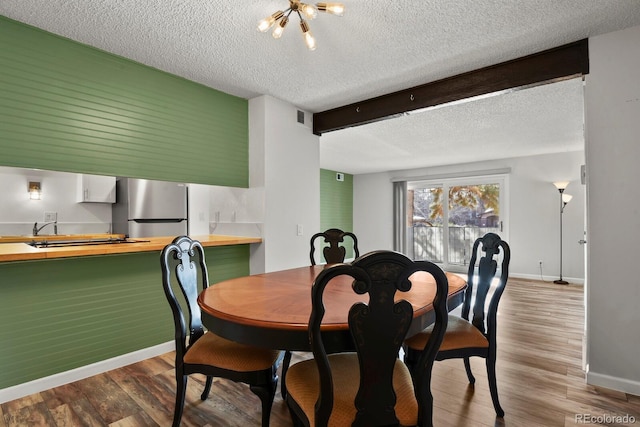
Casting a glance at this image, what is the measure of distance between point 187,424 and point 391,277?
1587mm

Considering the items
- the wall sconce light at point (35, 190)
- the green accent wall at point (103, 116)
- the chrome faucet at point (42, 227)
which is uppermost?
the green accent wall at point (103, 116)

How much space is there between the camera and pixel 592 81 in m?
2.29

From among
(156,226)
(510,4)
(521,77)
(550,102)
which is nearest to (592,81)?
(521,77)

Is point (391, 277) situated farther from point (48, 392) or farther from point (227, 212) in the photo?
point (227, 212)

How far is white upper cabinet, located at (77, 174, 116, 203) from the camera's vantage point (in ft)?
8.07

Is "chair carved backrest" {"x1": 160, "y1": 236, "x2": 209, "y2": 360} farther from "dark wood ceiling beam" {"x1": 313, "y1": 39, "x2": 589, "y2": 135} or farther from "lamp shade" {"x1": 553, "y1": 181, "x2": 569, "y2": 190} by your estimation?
"lamp shade" {"x1": 553, "y1": 181, "x2": 569, "y2": 190}

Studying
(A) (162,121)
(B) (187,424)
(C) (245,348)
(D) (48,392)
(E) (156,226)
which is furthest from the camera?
(E) (156,226)

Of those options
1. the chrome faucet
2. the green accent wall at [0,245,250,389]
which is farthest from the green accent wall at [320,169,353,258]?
the chrome faucet

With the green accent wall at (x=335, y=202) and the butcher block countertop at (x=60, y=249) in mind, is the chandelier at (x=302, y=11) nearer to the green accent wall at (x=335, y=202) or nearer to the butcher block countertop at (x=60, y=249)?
the butcher block countertop at (x=60, y=249)

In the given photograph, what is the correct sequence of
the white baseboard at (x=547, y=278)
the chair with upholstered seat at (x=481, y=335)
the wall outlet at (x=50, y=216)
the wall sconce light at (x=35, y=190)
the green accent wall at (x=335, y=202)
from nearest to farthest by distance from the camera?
1. the chair with upholstered seat at (x=481, y=335)
2. the wall sconce light at (x=35, y=190)
3. the wall outlet at (x=50, y=216)
4. the white baseboard at (x=547, y=278)
5. the green accent wall at (x=335, y=202)

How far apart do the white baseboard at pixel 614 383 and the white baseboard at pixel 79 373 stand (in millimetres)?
3254

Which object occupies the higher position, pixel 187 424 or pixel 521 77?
pixel 521 77

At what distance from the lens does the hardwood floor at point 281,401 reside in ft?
6.13

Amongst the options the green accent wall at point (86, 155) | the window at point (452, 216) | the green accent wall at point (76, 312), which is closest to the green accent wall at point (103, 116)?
the green accent wall at point (86, 155)
